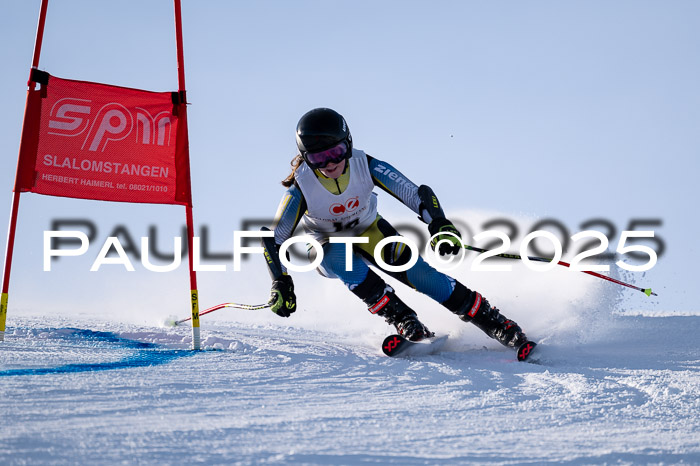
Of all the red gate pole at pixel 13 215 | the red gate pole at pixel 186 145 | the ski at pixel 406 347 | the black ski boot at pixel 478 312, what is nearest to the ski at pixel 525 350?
the black ski boot at pixel 478 312

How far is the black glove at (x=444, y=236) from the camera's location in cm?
402

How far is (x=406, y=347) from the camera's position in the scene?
159 inches

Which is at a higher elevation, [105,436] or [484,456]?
[105,436]

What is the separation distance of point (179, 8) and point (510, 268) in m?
4.18

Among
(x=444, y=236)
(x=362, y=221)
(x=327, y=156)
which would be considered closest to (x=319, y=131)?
(x=327, y=156)

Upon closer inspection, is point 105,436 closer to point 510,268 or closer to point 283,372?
point 283,372

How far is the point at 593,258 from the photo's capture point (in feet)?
20.6

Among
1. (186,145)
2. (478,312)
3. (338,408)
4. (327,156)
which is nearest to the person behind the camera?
(338,408)

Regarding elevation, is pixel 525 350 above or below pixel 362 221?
below

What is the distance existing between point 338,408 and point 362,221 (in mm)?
Result: 2367

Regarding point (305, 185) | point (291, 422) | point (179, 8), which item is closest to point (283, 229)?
point (305, 185)

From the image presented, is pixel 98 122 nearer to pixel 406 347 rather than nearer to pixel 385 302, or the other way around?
pixel 385 302

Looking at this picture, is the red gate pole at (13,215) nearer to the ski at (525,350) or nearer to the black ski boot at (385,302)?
the black ski boot at (385,302)

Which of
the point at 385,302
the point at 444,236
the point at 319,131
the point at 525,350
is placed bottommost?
the point at 525,350
